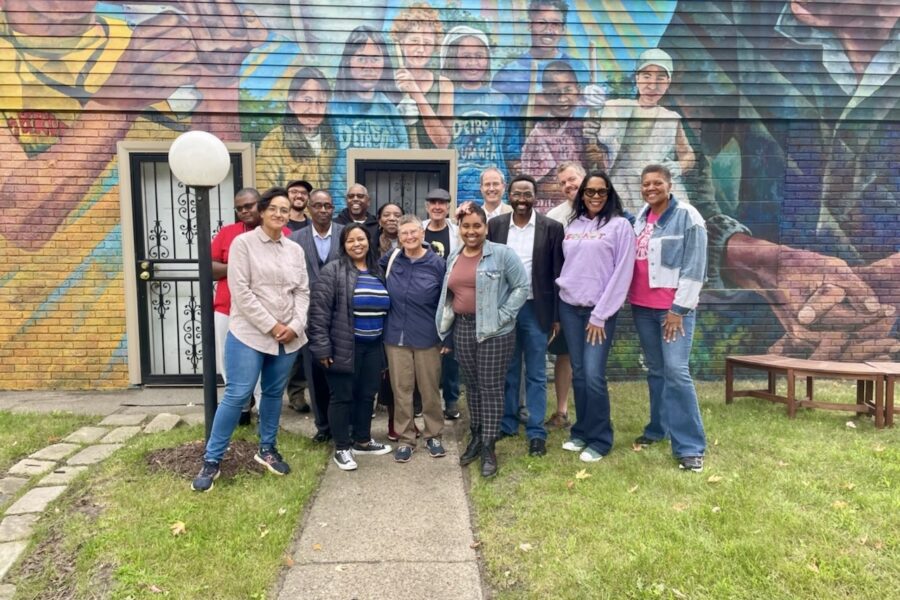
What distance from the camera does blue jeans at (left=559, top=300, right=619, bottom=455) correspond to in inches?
160

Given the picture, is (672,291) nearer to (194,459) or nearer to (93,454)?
(194,459)

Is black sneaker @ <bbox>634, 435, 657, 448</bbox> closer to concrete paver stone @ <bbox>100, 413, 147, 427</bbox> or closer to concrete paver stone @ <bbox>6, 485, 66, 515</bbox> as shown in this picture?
concrete paver stone @ <bbox>6, 485, 66, 515</bbox>

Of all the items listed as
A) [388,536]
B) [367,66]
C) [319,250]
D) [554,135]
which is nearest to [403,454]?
[388,536]

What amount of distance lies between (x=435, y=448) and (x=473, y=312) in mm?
1114

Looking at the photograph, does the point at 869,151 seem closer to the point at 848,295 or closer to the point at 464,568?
the point at 848,295

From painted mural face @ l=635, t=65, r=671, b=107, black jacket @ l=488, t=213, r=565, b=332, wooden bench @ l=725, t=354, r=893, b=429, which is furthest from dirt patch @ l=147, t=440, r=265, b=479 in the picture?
painted mural face @ l=635, t=65, r=671, b=107

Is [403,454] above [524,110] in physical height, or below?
below

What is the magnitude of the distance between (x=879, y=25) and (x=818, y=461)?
4991mm

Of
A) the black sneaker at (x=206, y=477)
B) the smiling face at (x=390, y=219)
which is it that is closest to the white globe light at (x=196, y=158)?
the smiling face at (x=390, y=219)

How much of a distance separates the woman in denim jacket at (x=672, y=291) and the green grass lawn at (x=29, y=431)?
4615 millimetres

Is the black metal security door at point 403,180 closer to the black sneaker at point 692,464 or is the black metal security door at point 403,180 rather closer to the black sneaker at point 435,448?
the black sneaker at point 435,448

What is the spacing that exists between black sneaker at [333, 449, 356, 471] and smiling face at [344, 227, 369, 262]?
1370mm

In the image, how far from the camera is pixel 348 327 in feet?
13.1

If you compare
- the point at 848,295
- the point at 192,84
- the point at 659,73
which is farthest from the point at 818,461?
the point at 192,84
